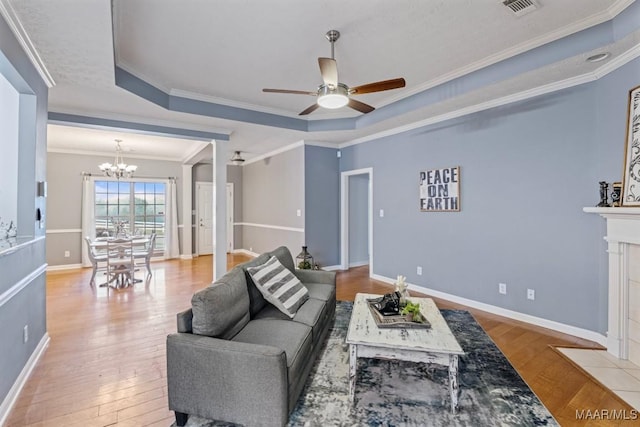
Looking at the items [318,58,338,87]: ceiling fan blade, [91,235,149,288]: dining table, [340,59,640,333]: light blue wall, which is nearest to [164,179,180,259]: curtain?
[91,235,149,288]: dining table

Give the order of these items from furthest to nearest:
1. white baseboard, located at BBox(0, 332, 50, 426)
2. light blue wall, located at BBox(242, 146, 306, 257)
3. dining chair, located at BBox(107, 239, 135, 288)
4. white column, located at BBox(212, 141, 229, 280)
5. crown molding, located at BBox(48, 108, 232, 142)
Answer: light blue wall, located at BBox(242, 146, 306, 257) → dining chair, located at BBox(107, 239, 135, 288) → white column, located at BBox(212, 141, 229, 280) → crown molding, located at BBox(48, 108, 232, 142) → white baseboard, located at BBox(0, 332, 50, 426)

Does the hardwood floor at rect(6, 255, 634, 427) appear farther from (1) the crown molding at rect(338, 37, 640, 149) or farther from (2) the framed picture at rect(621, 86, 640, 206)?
(1) the crown molding at rect(338, 37, 640, 149)

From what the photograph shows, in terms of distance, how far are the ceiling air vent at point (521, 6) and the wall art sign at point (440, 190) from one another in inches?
79.5

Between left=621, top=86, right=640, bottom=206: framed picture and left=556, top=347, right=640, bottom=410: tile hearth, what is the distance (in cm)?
136

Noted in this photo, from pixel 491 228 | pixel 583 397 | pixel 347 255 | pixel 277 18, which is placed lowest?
pixel 583 397

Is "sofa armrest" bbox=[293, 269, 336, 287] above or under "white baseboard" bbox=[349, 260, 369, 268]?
above

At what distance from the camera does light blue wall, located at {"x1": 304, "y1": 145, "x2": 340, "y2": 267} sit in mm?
5914

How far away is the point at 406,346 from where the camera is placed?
76.1 inches

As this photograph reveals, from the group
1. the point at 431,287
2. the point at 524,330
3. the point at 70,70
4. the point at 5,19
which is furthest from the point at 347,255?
the point at 5,19

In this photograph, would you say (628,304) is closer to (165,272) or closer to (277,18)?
(277,18)

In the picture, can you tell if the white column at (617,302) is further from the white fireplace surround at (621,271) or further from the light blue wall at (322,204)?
the light blue wall at (322,204)

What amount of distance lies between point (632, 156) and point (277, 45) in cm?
327

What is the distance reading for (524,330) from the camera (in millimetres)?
3250

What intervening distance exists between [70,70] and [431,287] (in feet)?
16.3
